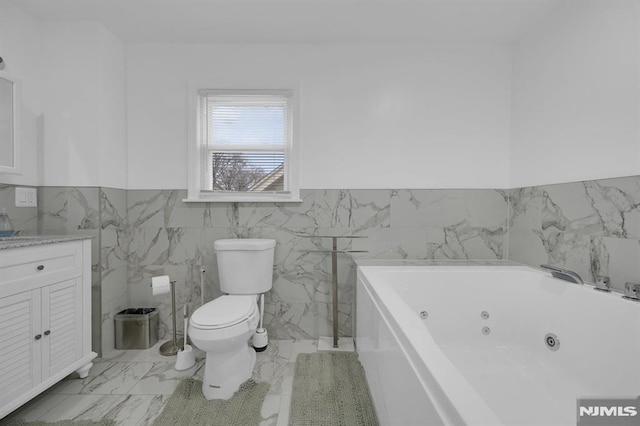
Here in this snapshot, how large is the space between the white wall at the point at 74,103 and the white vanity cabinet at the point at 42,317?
60cm

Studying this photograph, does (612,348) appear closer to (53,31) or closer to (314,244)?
(314,244)

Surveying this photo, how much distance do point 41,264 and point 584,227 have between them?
2889 mm

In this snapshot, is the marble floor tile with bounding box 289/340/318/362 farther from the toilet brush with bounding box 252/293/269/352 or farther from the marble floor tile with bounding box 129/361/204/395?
the marble floor tile with bounding box 129/361/204/395

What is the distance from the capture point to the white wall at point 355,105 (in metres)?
2.16

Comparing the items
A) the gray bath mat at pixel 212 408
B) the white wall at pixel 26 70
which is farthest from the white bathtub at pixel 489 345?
the white wall at pixel 26 70

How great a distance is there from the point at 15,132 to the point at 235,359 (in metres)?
1.84

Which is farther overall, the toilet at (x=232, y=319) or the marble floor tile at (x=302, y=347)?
the marble floor tile at (x=302, y=347)

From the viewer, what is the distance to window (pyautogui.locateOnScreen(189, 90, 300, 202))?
2.22 m

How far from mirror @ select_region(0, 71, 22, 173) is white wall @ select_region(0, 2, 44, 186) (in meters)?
0.17

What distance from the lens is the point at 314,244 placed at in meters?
2.19

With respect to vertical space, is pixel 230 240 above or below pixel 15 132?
below

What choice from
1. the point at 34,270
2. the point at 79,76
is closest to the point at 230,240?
the point at 34,270

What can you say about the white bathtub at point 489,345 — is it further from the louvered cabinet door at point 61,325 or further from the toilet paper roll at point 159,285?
the louvered cabinet door at point 61,325

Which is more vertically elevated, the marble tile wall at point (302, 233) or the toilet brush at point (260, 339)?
the marble tile wall at point (302, 233)
